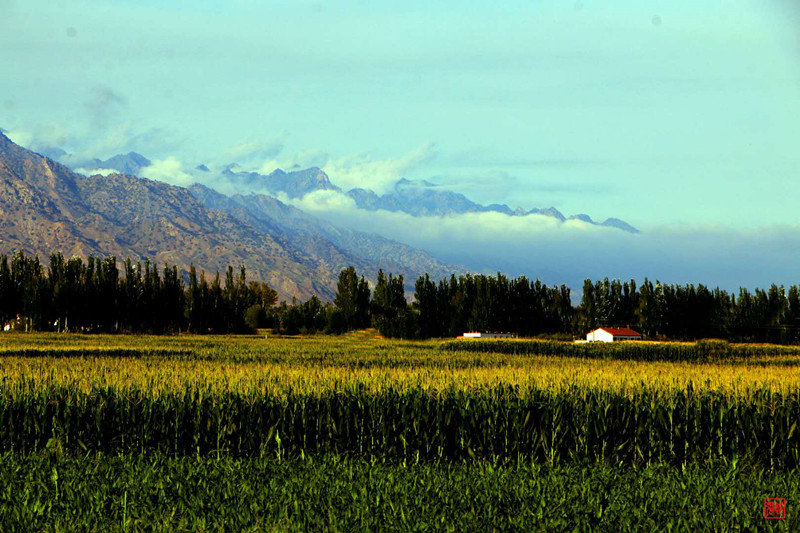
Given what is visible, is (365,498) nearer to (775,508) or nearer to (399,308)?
(775,508)

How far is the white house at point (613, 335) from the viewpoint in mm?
122719

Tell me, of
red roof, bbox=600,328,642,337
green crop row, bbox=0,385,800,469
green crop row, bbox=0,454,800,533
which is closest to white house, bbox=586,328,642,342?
red roof, bbox=600,328,642,337

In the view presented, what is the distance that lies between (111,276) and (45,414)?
11654 cm

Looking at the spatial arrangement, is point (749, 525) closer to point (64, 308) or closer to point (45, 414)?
point (45, 414)

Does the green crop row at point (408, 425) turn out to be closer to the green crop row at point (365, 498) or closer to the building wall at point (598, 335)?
the green crop row at point (365, 498)

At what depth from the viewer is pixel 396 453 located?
2184 centimetres

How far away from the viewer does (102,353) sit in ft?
182

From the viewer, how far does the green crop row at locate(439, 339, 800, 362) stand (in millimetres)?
72812

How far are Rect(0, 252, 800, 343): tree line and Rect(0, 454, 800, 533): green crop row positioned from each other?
10895cm

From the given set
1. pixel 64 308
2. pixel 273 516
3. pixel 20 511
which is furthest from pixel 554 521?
pixel 64 308

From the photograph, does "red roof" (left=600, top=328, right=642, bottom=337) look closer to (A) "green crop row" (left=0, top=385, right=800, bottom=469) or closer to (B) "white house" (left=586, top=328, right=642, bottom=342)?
(B) "white house" (left=586, top=328, right=642, bottom=342)

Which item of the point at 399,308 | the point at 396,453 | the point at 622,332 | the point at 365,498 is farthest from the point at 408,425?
the point at 399,308

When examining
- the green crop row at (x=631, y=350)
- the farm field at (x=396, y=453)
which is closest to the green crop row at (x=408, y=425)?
the farm field at (x=396, y=453)

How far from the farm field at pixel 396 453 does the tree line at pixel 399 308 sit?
331ft
